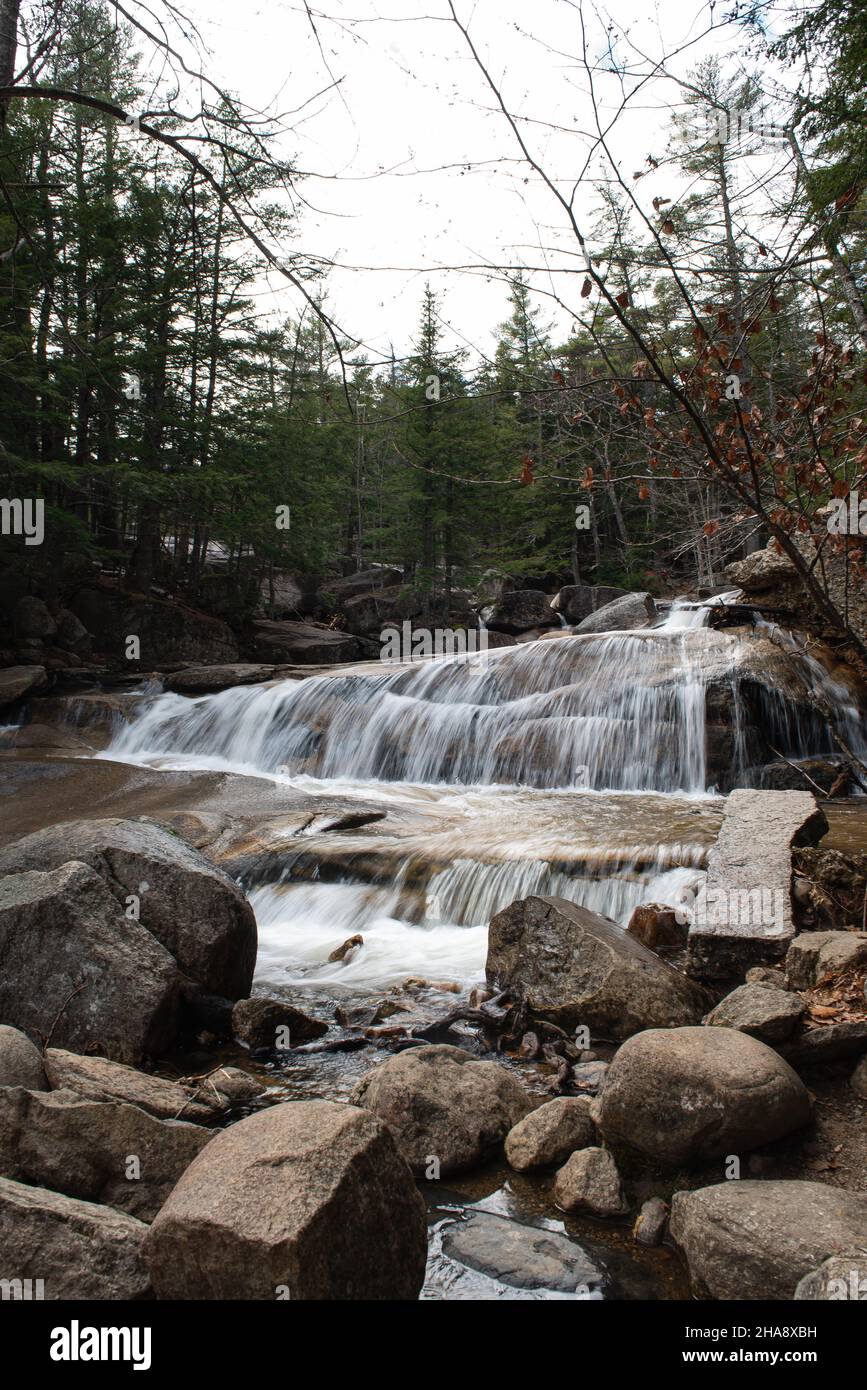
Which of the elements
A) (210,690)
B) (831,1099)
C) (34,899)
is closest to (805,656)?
(831,1099)

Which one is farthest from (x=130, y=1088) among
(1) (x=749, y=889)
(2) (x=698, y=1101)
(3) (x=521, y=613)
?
(3) (x=521, y=613)

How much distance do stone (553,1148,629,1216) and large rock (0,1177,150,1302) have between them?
1.59 metres

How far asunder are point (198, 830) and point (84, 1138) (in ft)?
19.4

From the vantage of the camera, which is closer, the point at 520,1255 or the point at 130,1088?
the point at 520,1255

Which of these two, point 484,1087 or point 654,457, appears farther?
point 484,1087

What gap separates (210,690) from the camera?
1727 centimetres

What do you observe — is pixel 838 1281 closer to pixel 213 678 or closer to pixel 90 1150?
pixel 90 1150

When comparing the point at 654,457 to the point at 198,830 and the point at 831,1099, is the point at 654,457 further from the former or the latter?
the point at 198,830

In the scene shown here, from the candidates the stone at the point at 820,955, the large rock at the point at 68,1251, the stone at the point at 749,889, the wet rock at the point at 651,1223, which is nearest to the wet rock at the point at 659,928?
the stone at the point at 749,889

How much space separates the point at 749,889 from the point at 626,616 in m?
15.4

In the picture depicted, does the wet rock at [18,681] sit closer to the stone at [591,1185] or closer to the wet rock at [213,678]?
the wet rock at [213,678]

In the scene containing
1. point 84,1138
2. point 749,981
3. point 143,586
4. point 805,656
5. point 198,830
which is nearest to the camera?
point 84,1138

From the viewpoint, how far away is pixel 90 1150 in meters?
3.19

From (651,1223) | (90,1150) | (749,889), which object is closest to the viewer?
(651,1223)
